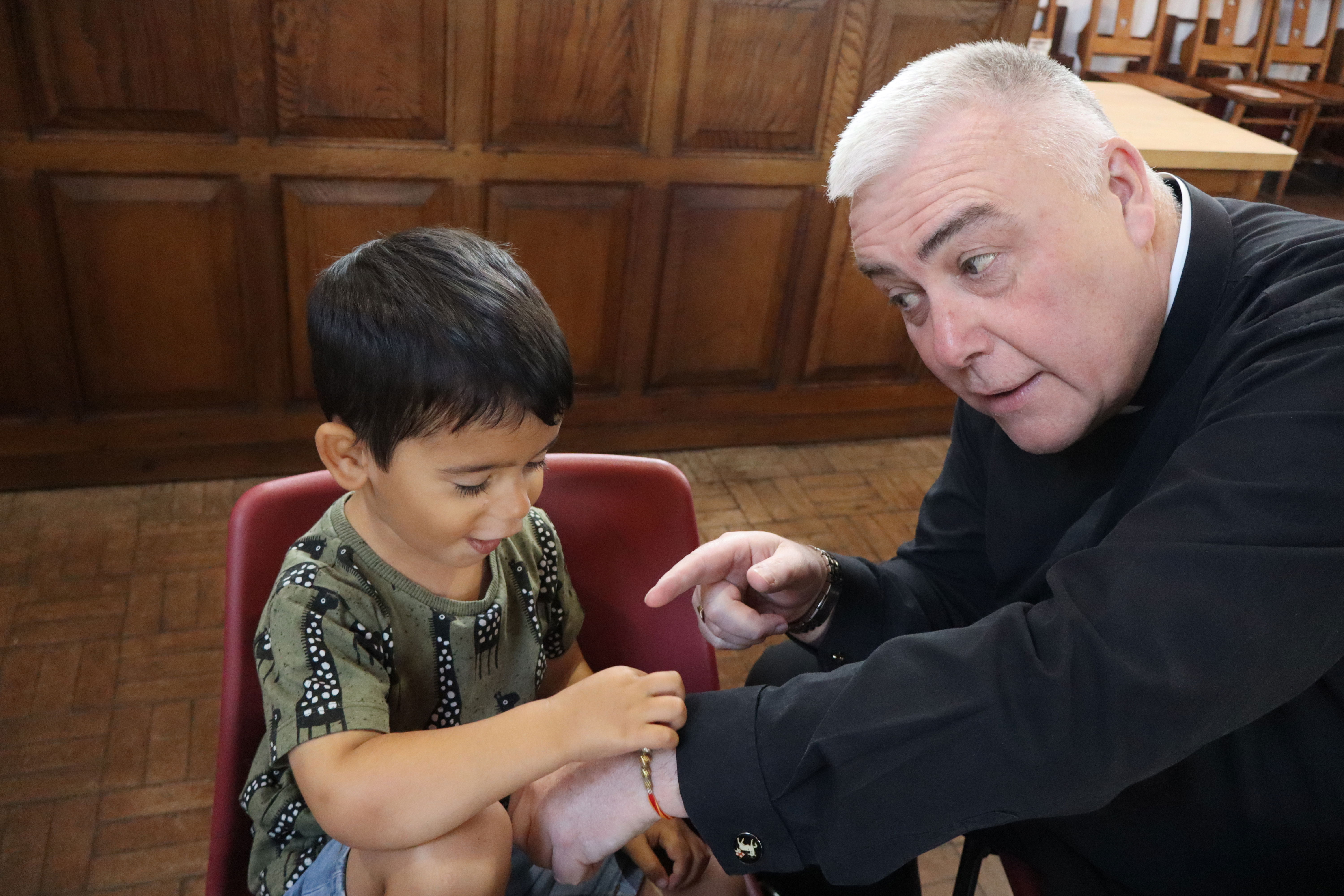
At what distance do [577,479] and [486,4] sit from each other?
1702 millimetres

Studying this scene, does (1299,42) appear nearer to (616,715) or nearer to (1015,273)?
(1015,273)

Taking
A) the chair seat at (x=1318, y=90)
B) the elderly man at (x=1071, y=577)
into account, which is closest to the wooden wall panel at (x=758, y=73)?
the elderly man at (x=1071, y=577)

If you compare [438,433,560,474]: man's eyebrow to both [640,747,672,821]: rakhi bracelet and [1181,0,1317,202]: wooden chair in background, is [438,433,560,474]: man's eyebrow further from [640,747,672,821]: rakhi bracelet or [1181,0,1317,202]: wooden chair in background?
[1181,0,1317,202]: wooden chair in background

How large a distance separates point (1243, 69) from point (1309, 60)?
0.42 m

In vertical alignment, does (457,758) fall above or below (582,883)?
above

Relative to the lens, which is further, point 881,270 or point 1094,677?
point 881,270

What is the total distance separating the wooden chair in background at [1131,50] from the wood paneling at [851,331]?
3.44m

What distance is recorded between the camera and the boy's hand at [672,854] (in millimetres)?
1278

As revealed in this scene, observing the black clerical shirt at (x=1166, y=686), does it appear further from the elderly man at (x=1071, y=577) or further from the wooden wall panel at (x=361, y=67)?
the wooden wall panel at (x=361, y=67)

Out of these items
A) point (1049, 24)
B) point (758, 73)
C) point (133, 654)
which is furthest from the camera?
point (1049, 24)

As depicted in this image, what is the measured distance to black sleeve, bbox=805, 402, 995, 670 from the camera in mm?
1518

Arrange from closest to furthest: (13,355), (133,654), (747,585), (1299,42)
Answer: (747,585)
(133,654)
(13,355)
(1299,42)

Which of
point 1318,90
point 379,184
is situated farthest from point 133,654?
point 1318,90

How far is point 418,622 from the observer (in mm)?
1220
